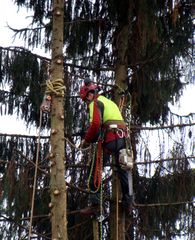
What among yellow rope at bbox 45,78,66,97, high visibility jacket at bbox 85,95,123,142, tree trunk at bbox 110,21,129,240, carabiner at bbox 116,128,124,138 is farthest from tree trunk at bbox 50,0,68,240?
tree trunk at bbox 110,21,129,240

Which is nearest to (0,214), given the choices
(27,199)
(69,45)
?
(27,199)

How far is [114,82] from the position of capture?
8.13 m

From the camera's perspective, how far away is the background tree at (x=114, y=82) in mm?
7891

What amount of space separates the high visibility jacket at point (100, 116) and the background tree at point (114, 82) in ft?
3.30

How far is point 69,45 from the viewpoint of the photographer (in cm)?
820

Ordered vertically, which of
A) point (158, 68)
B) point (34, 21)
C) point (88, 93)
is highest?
point (34, 21)

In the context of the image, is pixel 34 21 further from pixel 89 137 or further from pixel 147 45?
pixel 89 137

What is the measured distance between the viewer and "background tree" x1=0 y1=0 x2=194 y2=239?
789cm

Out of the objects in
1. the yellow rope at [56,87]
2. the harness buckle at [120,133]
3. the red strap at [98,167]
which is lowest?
the red strap at [98,167]

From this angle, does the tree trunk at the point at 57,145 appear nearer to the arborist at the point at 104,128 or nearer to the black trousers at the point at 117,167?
the arborist at the point at 104,128

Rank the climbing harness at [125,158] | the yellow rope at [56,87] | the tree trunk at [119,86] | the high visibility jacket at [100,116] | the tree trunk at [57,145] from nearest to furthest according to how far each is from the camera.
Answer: the tree trunk at [57,145]
the yellow rope at [56,87]
the high visibility jacket at [100,116]
the climbing harness at [125,158]
the tree trunk at [119,86]

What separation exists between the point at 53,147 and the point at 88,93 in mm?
1100

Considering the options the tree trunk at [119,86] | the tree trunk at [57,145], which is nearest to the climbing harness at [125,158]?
the tree trunk at [119,86]

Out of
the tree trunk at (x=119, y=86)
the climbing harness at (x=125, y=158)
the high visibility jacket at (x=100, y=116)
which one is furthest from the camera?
the tree trunk at (x=119, y=86)
